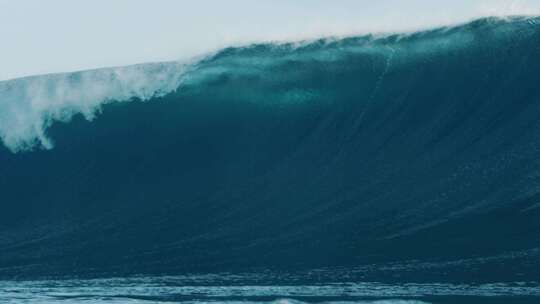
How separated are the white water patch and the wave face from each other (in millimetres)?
26

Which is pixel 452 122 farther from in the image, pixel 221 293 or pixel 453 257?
pixel 221 293

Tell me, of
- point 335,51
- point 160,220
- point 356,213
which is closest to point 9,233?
point 160,220

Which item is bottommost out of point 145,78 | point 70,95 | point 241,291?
point 241,291

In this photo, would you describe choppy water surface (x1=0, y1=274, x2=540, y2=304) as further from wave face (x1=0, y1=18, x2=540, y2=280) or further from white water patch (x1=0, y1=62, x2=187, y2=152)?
white water patch (x1=0, y1=62, x2=187, y2=152)

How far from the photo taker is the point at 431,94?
463 inches

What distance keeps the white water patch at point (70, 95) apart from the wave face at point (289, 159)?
3cm

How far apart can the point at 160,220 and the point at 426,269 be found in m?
3.55

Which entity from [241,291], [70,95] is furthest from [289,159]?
[70,95]

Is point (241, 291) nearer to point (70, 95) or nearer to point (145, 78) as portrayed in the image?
point (145, 78)

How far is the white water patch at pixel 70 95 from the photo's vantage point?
1301cm

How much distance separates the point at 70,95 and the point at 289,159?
4207mm

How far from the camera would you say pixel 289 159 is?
11.3 meters

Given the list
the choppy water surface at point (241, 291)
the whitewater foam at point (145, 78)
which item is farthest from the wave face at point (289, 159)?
the choppy water surface at point (241, 291)

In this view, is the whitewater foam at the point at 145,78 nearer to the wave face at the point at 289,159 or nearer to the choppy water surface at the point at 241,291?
the wave face at the point at 289,159
